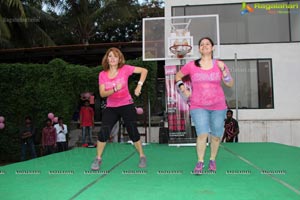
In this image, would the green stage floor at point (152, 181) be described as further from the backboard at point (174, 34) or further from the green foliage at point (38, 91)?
the green foliage at point (38, 91)

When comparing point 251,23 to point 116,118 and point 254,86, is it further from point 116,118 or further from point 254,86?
point 116,118

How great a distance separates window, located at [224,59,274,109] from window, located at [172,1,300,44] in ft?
2.96

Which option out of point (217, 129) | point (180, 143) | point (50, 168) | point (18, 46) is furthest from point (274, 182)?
point (18, 46)

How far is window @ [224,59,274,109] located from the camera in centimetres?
1362

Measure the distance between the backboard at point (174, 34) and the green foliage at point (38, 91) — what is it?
9.70 ft

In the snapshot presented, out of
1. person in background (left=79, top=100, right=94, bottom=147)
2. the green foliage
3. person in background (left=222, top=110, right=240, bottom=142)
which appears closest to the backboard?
person in background (left=222, top=110, right=240, bottom=142)

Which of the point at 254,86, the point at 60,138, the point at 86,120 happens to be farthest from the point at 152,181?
the point at 254,86

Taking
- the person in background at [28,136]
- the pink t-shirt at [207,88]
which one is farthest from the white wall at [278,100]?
the pink t-shirt at [207,88]

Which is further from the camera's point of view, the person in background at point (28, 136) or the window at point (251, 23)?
the window at point (251, 23)

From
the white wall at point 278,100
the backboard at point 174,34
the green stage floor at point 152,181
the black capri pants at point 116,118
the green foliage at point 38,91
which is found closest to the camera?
the green stage floor at point 152,181

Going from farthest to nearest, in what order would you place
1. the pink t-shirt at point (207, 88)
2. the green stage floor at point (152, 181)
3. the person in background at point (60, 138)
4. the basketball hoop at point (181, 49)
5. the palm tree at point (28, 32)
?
the palm tree at point (28, 32), the person in background at point (60, 138), the basketball hoop at point (181, 49), the pink t-shirt at point (207, 88), the green stage floor at point (152, 181)

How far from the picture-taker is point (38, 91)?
14250 millimetres

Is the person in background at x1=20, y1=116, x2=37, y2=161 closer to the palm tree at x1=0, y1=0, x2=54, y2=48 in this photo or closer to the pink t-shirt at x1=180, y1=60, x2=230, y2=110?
the palm tree at x1=0, y1=0, x2=54, y2=48

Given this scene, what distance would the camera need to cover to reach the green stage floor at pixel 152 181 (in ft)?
10.8
